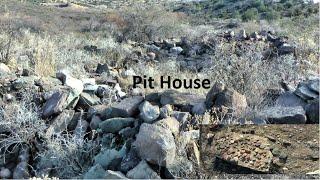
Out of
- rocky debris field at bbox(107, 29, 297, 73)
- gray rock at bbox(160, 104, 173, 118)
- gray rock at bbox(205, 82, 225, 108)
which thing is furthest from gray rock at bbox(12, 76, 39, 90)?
rocky debris field at bbox(107, 29, 297, 73)

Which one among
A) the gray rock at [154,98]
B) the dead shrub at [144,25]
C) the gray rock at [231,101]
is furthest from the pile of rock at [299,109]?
the dead shrub at [144,25]

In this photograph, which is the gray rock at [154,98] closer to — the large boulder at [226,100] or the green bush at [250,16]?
the large boulder at [226,100]

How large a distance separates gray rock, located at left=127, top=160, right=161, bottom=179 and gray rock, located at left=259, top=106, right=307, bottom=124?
1.55 m

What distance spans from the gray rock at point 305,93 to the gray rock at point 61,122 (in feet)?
8.38

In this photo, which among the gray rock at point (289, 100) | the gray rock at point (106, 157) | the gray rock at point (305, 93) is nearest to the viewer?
the gray rock at point (106, 157)

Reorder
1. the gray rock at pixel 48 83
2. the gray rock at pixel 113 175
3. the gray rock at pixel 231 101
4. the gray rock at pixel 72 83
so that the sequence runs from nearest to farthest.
A: 1. the gray rock at pixel 113 175
2. the gray rock at pixel 231 101
3. the gray rock at pixel 72 83
4. the gray rock at pixel 48 83

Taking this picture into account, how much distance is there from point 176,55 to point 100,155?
9263mm

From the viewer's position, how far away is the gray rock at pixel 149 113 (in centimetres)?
496

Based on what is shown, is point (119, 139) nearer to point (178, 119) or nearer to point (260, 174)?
point (178, 119)

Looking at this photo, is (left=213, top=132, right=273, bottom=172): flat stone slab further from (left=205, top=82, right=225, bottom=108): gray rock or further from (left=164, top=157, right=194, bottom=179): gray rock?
(left=205, top=82, right=225, bottom=108): gray rock

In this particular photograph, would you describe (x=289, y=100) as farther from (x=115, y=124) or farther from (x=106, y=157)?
(x=106, y=157)

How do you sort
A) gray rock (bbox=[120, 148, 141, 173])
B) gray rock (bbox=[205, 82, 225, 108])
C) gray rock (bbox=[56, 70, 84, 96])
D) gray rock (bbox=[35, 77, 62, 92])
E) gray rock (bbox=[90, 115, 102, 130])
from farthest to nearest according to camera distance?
gray rock (bbox=[35, 77, 62, 92])
gray rock (bbox=[56, 70, 84, 96])
gray rock (bbox=[205, 82, 225, 108])
gray rock (bbox=[90, 115, 102, 130])
gray rock (bbox=[120, 148, 141, 173])

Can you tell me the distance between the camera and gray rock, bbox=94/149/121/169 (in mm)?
4484

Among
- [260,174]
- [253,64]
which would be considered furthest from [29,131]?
[253,64]
